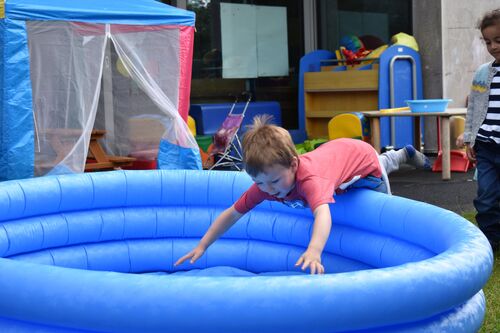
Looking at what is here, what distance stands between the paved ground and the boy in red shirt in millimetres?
2677

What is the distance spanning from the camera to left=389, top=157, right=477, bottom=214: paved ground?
6.54m

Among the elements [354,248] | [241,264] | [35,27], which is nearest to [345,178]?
[354,248]

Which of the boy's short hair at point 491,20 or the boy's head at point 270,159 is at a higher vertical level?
the boy's short hair at point 491,20

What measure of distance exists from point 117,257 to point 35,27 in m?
2.50

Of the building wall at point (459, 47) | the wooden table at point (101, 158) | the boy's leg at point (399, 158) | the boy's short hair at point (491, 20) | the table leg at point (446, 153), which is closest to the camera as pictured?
the boy's short hair at point (491, 20)

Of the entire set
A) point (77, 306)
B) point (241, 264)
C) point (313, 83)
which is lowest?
point (241, 264)

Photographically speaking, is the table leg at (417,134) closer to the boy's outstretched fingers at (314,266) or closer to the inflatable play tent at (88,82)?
the inflatable play tent at (88,82)

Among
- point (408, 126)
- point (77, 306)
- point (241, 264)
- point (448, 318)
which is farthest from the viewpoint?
point (408, 126)

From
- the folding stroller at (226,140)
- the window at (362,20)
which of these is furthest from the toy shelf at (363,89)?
the folding stroller at (226,140)

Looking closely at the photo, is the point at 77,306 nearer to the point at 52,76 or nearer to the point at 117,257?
the point at 117,257

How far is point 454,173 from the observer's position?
830 cm

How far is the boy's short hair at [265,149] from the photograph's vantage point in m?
3.01

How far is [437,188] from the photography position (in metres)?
7.32

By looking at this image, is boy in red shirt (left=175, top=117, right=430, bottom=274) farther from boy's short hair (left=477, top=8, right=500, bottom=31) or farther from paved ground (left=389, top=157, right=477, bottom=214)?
paved ground (left=389, top=157, right=477, bottom=214)
